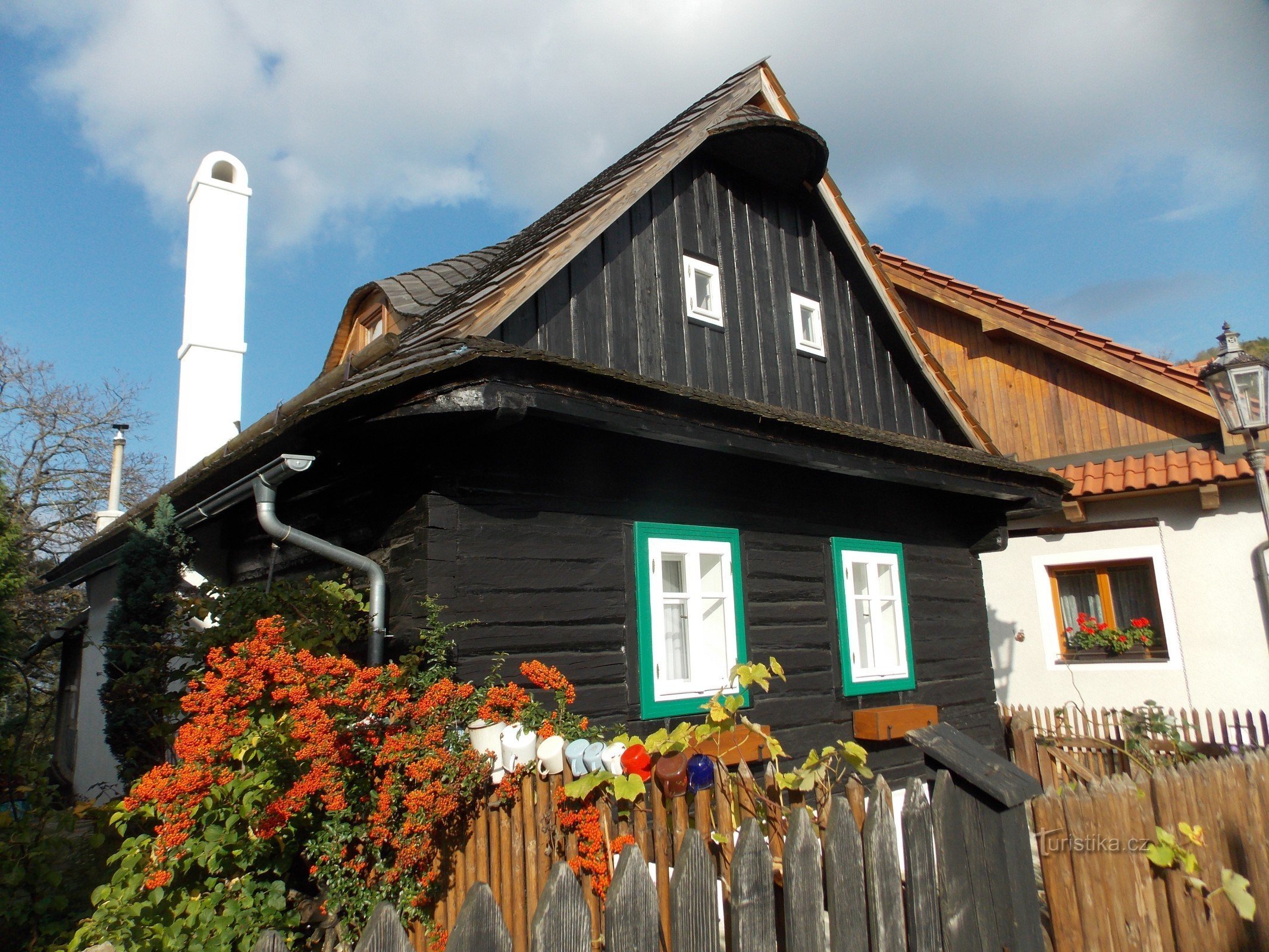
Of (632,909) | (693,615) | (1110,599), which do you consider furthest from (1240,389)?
(632,909)

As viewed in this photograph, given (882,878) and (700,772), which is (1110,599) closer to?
(700,772)

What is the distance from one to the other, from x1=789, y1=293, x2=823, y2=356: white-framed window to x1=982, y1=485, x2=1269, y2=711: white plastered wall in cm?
622

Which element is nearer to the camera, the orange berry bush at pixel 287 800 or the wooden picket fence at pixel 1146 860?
the wooden picket fence at pixel 1146 860

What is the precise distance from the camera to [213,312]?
1024 centimetres

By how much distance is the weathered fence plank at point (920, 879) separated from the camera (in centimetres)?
271

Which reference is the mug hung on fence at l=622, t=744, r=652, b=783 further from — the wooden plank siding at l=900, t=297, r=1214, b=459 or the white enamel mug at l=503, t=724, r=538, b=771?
the wooden plank siding at l=900, t=297, r=1214, b=459

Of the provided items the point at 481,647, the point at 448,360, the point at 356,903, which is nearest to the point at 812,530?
the point at 481,647

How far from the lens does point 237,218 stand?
10.7m

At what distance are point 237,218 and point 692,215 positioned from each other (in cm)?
666

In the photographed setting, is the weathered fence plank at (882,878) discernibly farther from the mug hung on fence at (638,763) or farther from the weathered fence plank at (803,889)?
the mug hung on fence at (638,763)

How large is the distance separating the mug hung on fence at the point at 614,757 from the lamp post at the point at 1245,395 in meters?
6.16

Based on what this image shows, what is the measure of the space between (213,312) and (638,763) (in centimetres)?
901

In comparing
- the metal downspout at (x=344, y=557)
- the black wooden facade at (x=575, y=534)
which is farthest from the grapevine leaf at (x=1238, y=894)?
the metal downspout at (x=344, y=557)

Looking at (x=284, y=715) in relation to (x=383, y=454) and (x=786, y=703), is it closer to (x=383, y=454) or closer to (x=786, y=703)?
(x=383, y=454)
